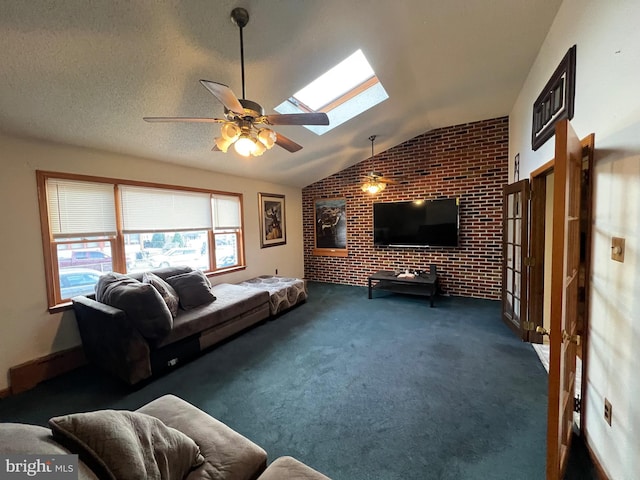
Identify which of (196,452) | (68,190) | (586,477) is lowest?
(586,477)

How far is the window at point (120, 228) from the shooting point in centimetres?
275

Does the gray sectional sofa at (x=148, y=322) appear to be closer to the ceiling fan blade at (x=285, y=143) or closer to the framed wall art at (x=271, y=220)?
the ceiling fan blade at (x=285, y=143)

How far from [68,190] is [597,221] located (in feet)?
14.4

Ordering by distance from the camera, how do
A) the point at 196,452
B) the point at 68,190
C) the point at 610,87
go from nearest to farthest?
the point at 196,452
the point at 610,87
the point at 68,190

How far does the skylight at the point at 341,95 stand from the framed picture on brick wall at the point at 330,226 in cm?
243

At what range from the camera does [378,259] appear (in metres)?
5.75

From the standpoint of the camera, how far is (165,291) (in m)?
3.08

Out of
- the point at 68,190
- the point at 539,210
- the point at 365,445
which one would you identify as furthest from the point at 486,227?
the point at 68,190

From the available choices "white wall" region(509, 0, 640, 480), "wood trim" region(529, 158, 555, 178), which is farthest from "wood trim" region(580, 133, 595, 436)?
"wood trim" region(529, 158, 555, 178)

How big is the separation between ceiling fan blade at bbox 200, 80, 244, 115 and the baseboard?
291cm

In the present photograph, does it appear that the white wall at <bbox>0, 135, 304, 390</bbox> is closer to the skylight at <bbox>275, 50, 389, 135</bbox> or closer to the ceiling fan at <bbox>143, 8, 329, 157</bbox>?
the ceiling fan at <bbox>143, 8, 329, 157</bbox>

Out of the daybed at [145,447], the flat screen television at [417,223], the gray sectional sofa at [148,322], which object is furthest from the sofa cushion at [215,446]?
the flat screen television at [417,223]

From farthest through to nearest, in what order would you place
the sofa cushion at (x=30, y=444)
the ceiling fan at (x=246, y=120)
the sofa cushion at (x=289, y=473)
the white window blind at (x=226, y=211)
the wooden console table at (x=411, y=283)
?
the wooden console table at (x=411, y=283) → the white window blind at (x=226, y=211) → the ceiling fan at (x=246, y=120) → the sofa cushion at (x=289, y=473) → the sofa cushion at (x=30, y=444)

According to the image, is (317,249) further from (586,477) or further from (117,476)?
(117,476)
